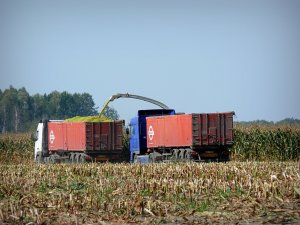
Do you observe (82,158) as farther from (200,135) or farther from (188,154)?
(200,135)

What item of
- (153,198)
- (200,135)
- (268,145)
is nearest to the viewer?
(153,198)

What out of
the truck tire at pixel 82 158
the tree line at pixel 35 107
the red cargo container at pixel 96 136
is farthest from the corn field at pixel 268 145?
the tree line at pixel 35 107

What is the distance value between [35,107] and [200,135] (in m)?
128

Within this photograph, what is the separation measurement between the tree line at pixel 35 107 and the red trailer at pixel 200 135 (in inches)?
4319

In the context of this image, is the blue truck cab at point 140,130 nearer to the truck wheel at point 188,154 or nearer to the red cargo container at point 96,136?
the red cargo container at point 96,136

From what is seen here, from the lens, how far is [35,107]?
15425 centimetres

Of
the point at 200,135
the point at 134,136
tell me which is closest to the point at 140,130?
the point at 134,136

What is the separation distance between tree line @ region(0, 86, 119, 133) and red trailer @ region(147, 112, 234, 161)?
10969cm

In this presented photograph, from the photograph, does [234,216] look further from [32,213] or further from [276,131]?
[276,131]

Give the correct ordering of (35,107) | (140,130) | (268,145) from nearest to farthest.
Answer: (140,130)
(268,145)
(35,107)

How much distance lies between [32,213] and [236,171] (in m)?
8.59

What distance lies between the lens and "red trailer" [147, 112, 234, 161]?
29719 mm

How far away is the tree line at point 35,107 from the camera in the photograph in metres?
147

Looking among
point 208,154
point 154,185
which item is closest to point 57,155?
point 208,154
